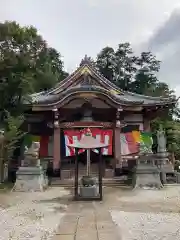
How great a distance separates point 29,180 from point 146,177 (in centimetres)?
493

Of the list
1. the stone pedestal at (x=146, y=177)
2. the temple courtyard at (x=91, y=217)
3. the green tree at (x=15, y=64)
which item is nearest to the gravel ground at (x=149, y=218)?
the temple courtyard at (x=91, y=217)

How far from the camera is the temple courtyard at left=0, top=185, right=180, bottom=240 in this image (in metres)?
5.84

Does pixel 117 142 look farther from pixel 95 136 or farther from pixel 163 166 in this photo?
pixel 163 166

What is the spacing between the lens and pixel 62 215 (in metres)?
7.62

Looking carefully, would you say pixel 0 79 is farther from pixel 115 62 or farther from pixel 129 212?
pixel 115 62

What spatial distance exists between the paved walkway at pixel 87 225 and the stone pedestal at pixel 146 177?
4452 millimetres

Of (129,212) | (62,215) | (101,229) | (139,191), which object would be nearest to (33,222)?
(62,215)

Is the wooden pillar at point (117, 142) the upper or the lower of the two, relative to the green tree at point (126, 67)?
lower

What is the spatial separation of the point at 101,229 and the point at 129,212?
2033mm

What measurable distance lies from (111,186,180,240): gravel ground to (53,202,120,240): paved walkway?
8.7 inches

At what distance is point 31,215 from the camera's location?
304 inches

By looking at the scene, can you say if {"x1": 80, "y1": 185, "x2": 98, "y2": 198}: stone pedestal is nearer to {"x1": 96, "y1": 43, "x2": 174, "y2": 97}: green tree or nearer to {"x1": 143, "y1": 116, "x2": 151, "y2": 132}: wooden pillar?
{"x1": 143, "y1": 116, "x2": 151, "y2": 132}: wooden pillar

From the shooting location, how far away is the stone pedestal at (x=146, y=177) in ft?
41.6

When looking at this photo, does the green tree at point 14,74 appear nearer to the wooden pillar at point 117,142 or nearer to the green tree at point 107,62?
the wooden pillar at point 117,142
